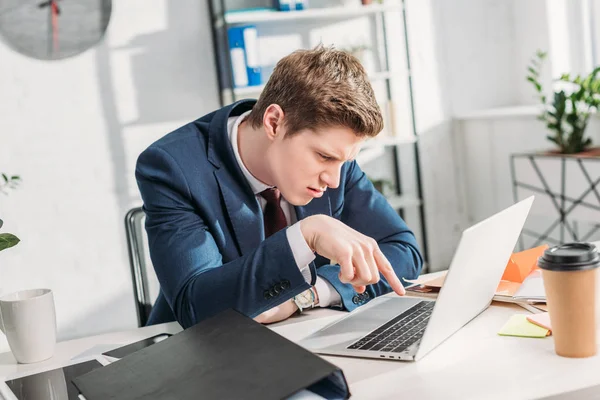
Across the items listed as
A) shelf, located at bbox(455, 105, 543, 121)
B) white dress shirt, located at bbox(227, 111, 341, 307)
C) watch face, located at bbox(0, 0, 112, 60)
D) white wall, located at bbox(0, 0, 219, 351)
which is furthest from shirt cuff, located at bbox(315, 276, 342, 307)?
shelf, located at bbox(455, 105, 543, 121)

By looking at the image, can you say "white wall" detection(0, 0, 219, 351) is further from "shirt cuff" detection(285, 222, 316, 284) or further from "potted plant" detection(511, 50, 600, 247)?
"shirt cuff" detection(285, 222, 316, 284)

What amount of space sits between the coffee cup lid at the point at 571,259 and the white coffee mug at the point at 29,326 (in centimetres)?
83

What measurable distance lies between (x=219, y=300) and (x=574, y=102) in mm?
2428

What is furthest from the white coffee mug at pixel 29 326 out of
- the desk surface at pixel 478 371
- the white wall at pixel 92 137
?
the white wall at pixel 92 137

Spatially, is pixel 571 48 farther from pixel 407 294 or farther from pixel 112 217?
pixel 407 294

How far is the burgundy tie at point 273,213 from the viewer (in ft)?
5.53

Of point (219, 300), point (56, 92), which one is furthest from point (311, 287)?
point (56, 92)

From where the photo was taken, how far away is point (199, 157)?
162 cm

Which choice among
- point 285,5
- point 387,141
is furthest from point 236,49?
point 387,141

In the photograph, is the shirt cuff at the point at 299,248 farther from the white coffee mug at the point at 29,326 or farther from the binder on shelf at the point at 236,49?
the binder on shelf at the point at 236,49

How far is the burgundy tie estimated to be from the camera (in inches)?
66.4

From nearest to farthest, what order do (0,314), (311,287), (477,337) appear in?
(477,337)
(0,314)
(311,287)

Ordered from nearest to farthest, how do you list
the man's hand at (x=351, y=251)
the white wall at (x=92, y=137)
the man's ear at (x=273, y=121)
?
the man's hand at (x=351, y=251)
the man's ear at (x=273, y=121)
the white wall at (x=92, y=137)

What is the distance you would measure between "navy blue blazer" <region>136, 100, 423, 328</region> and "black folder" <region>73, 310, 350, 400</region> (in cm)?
26
